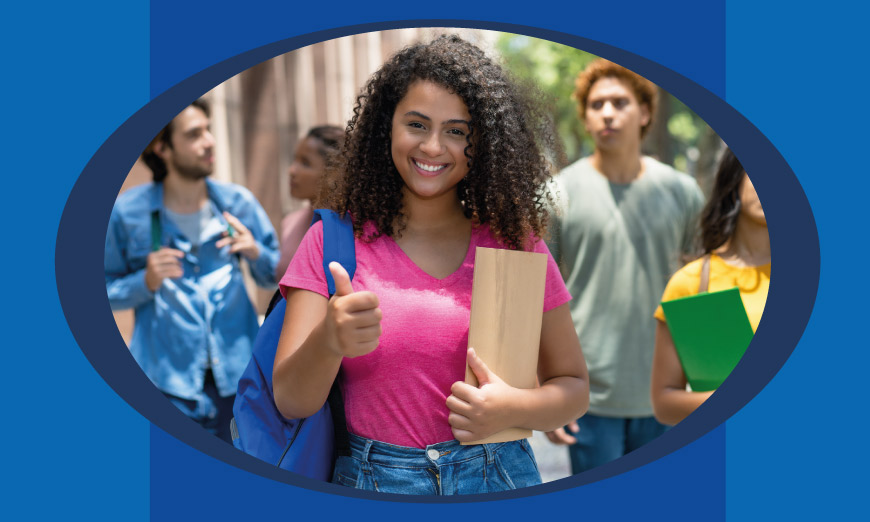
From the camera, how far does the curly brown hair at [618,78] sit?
4.04 m

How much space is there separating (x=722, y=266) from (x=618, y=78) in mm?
1486

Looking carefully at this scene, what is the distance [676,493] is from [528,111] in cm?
107

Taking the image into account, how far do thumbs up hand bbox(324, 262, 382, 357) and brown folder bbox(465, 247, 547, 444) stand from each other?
29cm

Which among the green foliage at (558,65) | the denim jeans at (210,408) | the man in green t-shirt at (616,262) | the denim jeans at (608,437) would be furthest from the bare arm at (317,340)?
the green foliage at (558,65)

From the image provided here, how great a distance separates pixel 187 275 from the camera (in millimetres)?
3824

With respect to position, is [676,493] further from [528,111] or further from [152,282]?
[152,282]

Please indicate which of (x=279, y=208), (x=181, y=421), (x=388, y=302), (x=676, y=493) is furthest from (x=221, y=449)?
(x=279, y=208)

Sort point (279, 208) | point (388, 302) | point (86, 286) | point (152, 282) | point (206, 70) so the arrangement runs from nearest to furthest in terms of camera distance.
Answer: point (388, 302) < point (206, 70) < point (86, 286) < point (152, 282) < point (279, 208)

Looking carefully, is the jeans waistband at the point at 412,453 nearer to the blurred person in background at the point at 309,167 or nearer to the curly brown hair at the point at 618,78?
the blurred person in background at the point at 309,167

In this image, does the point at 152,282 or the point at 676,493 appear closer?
the point at 676,493

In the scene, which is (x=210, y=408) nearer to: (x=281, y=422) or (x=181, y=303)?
(x=181, y=303)

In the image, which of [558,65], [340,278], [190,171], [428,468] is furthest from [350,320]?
[558,65]

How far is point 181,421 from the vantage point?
2.51m

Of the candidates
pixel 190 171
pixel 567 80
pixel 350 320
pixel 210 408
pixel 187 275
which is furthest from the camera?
pixel 567 80
